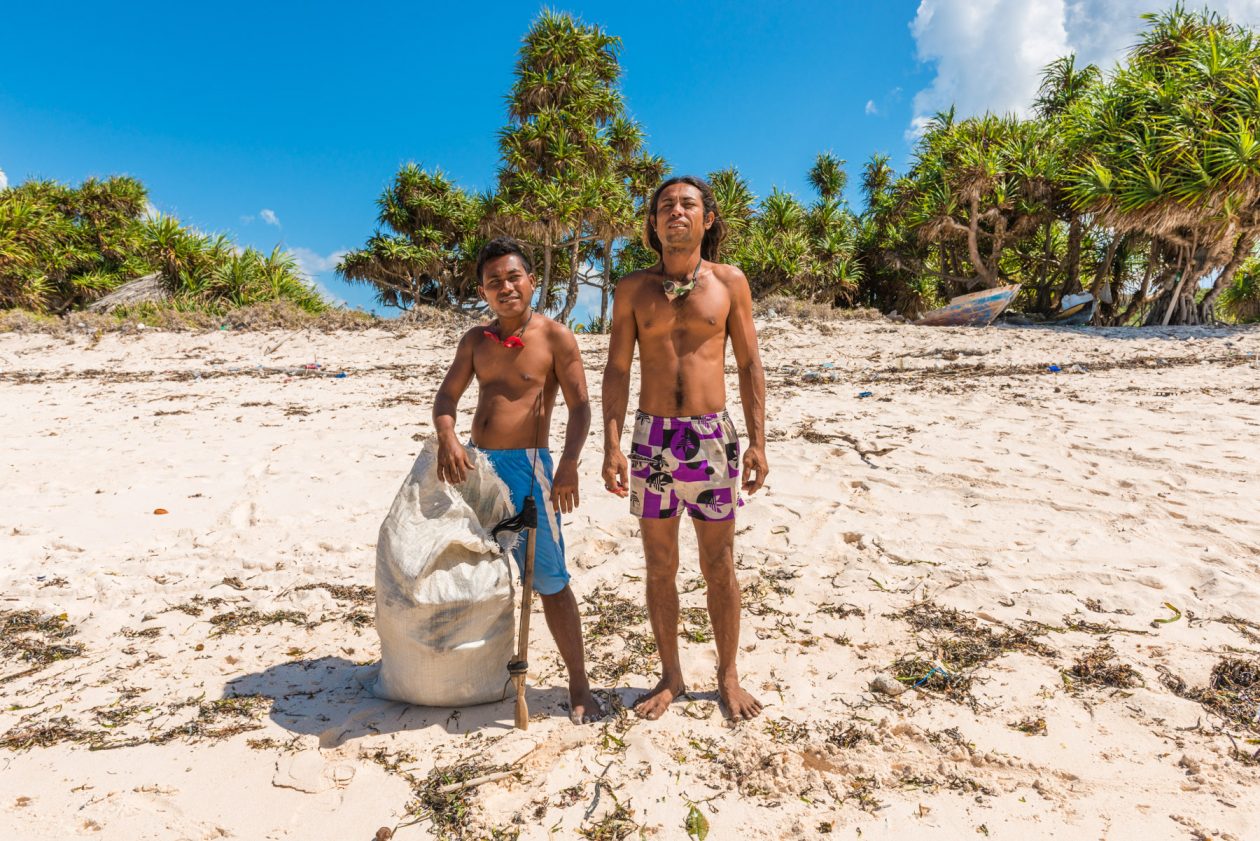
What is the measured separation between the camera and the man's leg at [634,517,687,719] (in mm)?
2336

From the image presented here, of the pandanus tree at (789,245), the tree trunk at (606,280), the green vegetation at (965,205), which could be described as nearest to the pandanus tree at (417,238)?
the green vegetation at (965,205)

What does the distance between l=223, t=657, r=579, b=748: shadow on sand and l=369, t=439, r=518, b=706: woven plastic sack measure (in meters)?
0.06

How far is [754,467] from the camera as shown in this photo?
231cm

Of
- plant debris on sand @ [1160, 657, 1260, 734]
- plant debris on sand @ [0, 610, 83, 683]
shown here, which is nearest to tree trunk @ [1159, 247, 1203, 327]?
plant debris on sand @ [1160, 657, 1260, 734]

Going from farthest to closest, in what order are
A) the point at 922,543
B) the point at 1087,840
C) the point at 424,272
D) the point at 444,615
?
1. the point at 424,272
2. the point at 922,543
3. the point at 444,615
4. the point at 1087,840

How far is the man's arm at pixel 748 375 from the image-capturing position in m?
2.33

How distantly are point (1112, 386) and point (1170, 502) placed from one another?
12.0 feet

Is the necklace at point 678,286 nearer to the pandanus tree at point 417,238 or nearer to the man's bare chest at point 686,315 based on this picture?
the man's bare chest at point 686,315

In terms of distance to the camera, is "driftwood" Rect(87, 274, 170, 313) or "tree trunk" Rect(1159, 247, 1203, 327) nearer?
"tree trunk" Rect(1159, 247, 1203, 327)

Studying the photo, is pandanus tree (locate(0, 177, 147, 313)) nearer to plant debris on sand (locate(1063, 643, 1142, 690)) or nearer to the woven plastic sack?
the woven plastic sack

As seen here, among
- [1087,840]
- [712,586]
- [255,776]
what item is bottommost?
[1087,840]

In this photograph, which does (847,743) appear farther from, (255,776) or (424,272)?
(424,272)

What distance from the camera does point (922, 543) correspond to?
11.6 ft

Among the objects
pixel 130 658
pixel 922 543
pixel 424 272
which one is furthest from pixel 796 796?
pixel 424 272
